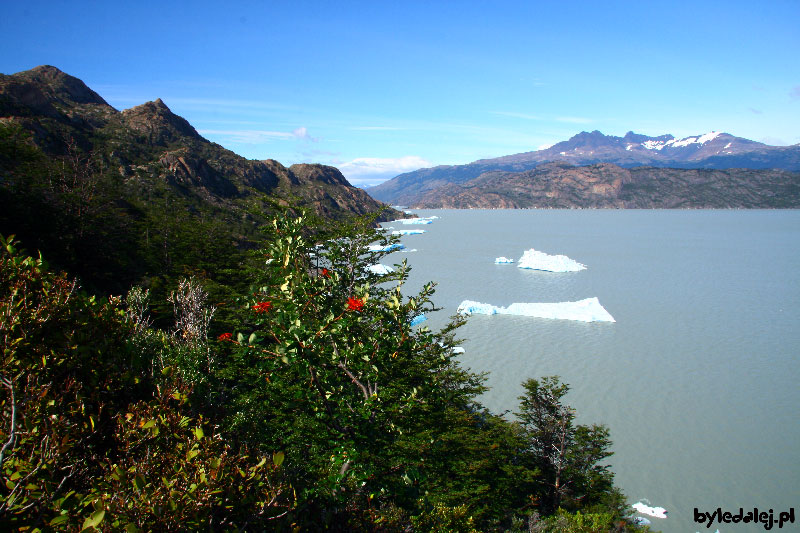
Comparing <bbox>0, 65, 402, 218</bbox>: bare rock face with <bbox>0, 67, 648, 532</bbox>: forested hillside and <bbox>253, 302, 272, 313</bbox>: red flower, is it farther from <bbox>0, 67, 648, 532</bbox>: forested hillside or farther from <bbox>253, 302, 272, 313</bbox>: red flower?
<bbox>253, 302, 272, 313</bbox>: red flower

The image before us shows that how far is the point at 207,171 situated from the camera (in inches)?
1861

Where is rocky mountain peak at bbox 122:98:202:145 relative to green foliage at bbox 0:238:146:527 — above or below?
above

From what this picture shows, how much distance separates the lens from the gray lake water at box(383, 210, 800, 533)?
37.0 ft

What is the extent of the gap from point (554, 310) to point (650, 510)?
1619 cm

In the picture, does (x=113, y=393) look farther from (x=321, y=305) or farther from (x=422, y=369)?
(x=422, y=369)

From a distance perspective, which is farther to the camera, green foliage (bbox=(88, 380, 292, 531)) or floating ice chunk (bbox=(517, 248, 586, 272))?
floating ice chunk (bbox=(517, 248, 586, 272))

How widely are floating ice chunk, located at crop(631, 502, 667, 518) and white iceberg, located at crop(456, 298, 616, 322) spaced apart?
15.1 metres

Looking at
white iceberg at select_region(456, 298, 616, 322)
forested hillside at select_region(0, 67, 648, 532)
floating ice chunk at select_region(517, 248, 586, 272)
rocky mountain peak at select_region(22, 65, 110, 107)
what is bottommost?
white iceberg at select_region(456, 298, 616, 322)

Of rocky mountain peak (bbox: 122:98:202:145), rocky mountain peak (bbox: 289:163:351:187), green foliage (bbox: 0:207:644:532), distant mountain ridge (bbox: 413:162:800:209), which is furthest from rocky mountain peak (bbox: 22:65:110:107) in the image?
distant mountain ridge (bbox: 413:162:800:209)

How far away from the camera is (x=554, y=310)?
83.6 feet

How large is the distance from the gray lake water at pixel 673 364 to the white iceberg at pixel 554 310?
31.1 inches

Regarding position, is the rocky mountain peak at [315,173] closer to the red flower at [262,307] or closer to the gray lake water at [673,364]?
the gray lake water at [673,364]

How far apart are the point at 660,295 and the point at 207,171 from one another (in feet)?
149

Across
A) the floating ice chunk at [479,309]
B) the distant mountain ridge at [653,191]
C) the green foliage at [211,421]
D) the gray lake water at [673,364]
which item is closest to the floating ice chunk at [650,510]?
the gray lake water at [673,364]
